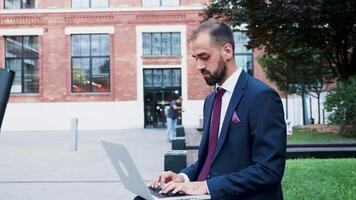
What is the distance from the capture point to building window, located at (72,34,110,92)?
1273 inches

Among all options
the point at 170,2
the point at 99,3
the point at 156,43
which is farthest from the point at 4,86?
the point at 99,3

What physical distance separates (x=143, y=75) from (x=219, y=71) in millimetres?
29849

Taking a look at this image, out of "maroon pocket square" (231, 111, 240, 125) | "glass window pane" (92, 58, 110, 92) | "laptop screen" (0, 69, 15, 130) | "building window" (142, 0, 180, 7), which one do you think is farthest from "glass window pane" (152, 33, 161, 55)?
"laptop screen" (0, 69, 15, 130)

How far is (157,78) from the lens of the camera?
3244 centimetres

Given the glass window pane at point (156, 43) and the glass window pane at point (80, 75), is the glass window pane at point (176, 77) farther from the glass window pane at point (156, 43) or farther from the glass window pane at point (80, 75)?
the glass window pane at point (80, 75)

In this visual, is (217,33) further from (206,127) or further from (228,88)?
(206,127)

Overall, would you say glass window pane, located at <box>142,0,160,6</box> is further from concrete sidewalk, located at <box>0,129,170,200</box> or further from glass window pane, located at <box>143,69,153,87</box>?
concrete sidewalk, located at <box>0,129,170,200</box>

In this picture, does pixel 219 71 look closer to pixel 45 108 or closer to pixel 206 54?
pixel 206 54

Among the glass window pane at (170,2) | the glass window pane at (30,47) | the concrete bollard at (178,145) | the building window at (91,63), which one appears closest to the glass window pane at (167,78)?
the building window at (91,63)

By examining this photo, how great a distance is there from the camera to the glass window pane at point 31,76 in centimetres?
3249

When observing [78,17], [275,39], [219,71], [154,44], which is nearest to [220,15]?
[275,39]

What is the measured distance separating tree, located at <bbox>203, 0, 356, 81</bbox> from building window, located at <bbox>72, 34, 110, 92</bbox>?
1306 cm

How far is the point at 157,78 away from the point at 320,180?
25.7 m

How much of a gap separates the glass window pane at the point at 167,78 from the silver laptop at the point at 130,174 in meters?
29.7
